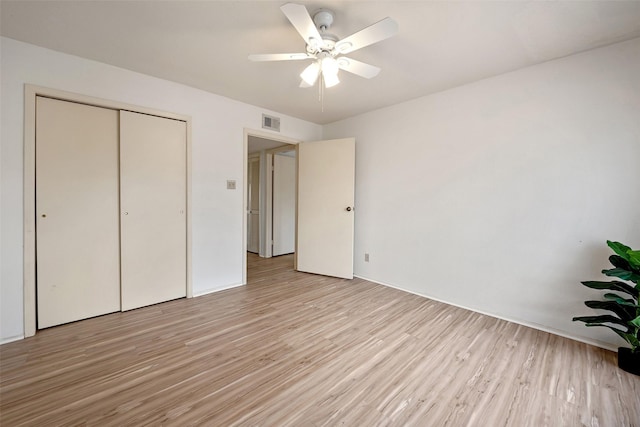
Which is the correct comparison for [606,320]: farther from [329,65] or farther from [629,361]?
[329,65]

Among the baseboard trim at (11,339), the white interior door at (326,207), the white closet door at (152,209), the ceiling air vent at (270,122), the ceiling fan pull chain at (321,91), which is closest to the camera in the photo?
the baseboard trim at (11,339)

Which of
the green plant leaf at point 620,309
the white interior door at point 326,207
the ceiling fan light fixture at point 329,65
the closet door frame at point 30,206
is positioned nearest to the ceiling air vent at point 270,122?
the white interior door at point 326,207

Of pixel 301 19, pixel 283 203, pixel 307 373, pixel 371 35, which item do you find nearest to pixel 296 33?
pixel 301 19

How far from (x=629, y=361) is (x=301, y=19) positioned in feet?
10.1

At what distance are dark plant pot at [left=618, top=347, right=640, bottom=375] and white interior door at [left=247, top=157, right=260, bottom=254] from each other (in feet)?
16.1

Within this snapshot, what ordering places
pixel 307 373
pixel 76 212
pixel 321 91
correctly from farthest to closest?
pixel 321 91 → pixel 76 212 → pixel 307 373

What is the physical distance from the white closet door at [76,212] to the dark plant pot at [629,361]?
418 cm

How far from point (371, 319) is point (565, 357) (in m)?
1.45

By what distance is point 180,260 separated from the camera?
286 centimetres

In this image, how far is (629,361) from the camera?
172cm

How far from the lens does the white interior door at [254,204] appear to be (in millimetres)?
5297

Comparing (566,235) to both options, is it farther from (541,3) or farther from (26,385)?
(26,385)

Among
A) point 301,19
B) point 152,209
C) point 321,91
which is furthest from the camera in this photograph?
point 321,91

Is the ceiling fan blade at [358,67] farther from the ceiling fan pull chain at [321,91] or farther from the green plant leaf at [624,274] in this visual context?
the green plant leaf at [624,274]
